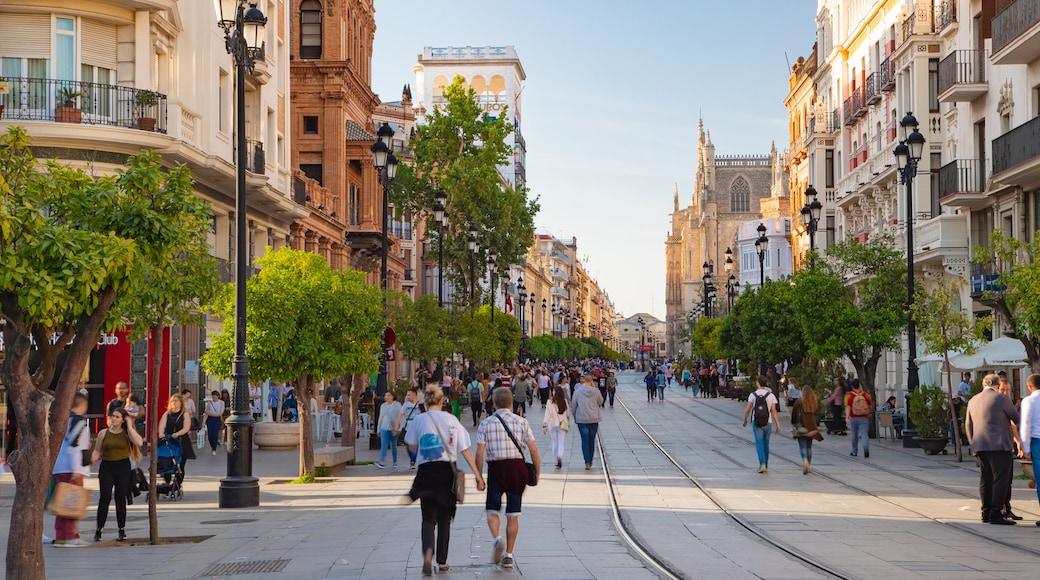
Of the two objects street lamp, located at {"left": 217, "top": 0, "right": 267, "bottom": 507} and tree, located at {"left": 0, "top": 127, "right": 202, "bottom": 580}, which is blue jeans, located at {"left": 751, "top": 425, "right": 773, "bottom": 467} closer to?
street lamp, located at {"left": 217, "top": 0, "right": 267, "bottom": 507}

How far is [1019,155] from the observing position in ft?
95.6

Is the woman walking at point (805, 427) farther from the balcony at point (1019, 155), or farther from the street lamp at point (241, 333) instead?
the balcony at point (1019, 155)

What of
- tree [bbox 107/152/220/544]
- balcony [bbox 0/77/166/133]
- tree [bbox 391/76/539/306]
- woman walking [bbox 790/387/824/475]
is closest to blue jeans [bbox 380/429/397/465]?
woman walking [bbox 790/387/824/475]

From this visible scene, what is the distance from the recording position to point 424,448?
1085 centimetres

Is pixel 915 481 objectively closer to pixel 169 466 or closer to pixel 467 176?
pixel 169 466

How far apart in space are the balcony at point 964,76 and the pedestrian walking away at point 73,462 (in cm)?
2707

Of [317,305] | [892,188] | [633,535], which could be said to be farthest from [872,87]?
[633,535]

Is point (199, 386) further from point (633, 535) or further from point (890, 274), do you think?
point (633, 535)

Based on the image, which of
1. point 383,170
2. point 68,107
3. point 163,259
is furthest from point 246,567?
point 383,170

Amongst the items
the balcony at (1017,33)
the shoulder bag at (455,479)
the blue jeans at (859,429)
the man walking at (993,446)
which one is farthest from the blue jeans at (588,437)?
the balcony at (1017,33)

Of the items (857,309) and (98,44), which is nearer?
(98,44)

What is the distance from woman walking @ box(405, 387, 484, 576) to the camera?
10.7m

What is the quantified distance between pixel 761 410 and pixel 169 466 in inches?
374

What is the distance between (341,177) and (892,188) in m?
20.8
